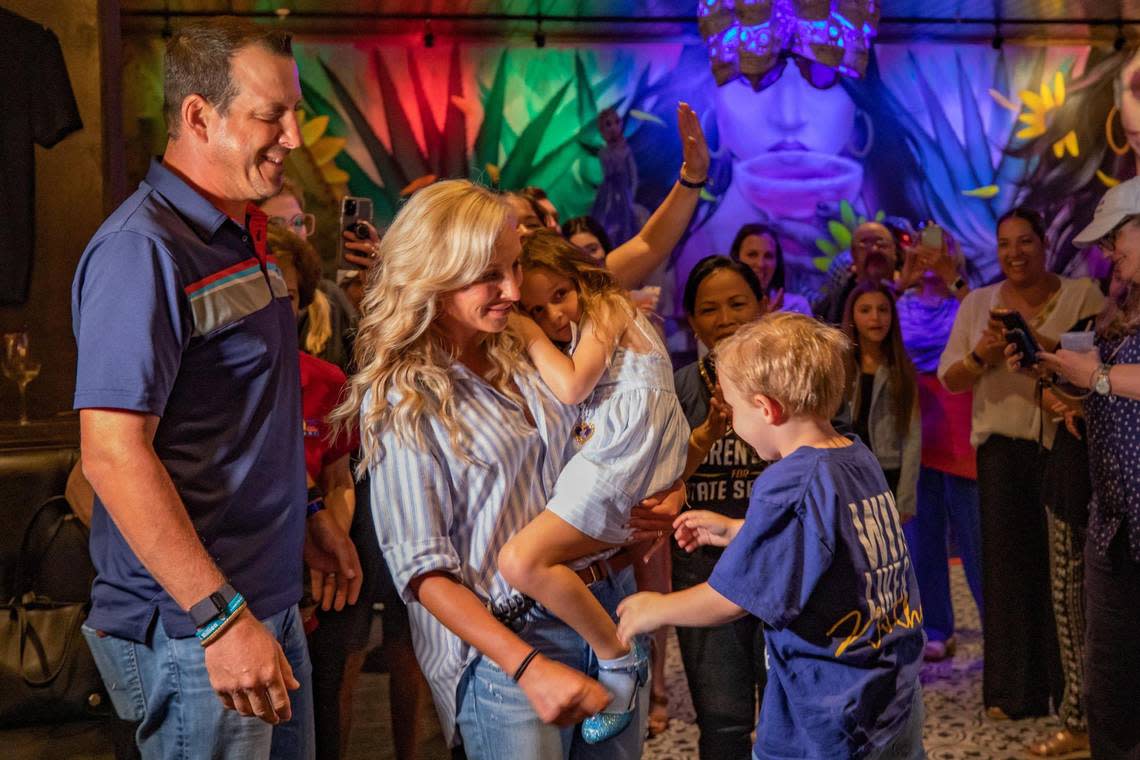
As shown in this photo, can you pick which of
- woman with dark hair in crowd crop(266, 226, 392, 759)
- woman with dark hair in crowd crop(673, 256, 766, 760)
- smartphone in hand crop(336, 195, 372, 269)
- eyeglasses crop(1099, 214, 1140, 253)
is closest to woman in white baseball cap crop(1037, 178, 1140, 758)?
eyeglasses crop(1099, 214, 1140, 253)

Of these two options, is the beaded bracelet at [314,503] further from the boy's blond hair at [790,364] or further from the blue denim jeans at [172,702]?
the boy's blond hair at [790,364]

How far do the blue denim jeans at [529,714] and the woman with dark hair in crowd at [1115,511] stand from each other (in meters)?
1.79

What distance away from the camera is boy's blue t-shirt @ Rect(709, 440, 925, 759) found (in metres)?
1.88

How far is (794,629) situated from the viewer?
1925 millimetres

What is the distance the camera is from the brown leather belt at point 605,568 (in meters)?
1.92

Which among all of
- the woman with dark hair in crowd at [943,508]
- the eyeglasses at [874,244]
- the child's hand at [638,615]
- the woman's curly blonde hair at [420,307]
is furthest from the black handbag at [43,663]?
the eyeglasses at [874,244]

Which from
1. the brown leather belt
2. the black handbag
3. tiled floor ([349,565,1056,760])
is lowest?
tiled floor ([349,565,1056,760])

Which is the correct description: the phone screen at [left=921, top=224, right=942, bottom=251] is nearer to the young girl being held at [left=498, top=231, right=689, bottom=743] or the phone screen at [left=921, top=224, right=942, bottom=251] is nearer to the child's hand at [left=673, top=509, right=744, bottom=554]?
the young girl being held at [left=498, top=231, right=689, bottom=743]

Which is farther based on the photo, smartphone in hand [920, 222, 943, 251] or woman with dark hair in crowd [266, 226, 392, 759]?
smartphone in hand [920, 222, 943, 251]

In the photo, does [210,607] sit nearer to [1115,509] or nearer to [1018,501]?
[1115,509]

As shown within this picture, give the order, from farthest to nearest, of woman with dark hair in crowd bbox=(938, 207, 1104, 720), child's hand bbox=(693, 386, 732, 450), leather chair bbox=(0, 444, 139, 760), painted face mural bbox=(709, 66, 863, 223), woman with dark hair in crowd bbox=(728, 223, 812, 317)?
painted face mural bbox=(709, 66, 863, 223), woman with dark hair in crowd bbox=(728, 223, 812, 317), woman with dark hair in crowd bbox=(938, 207, 1104, 720), leather chair bbox=(0, 444, 139, 760), child's hand bbox=(693, 386, 732, 450)

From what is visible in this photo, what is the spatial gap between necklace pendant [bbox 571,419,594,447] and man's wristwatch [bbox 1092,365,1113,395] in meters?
1.75

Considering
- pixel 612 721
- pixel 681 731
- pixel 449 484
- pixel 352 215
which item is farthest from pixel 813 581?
pixel 681 731

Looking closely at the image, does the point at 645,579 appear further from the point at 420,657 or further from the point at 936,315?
the point at 936,315
